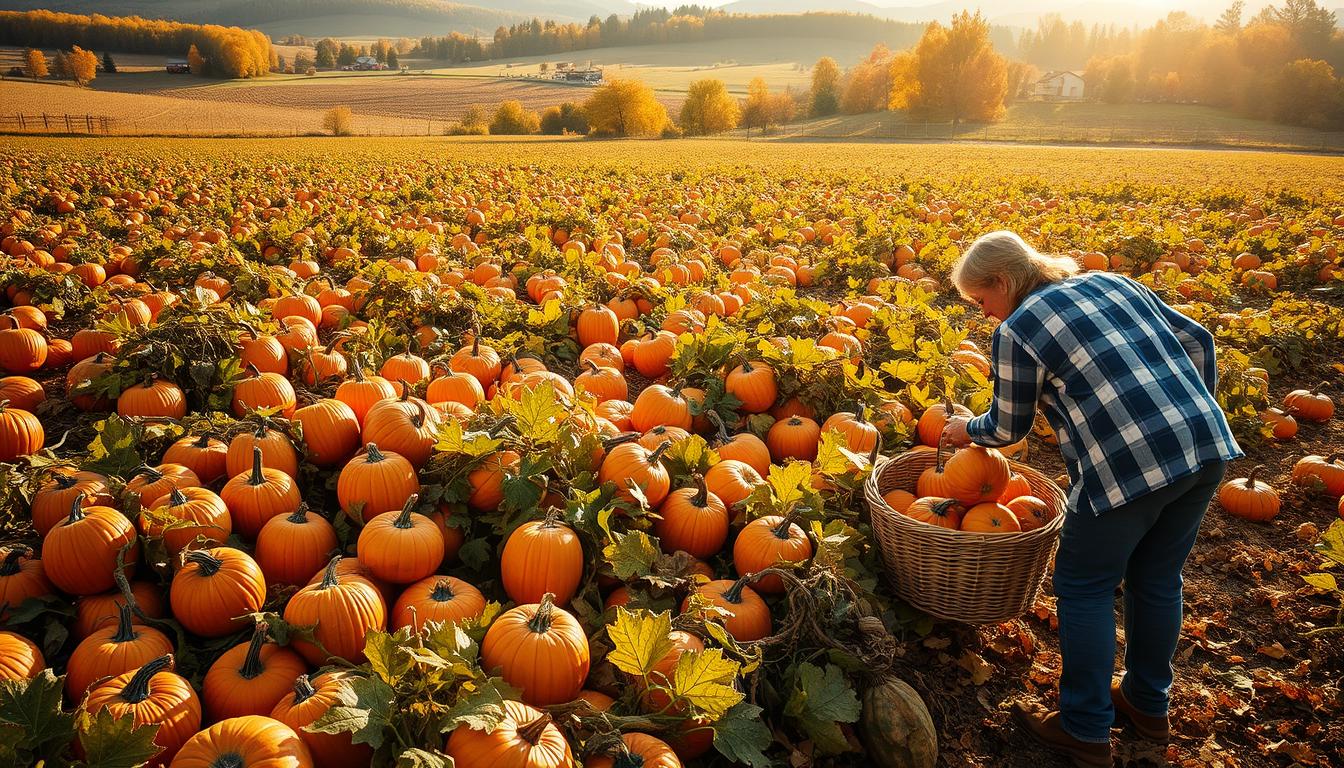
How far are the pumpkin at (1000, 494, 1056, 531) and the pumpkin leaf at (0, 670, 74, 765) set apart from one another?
162 inches

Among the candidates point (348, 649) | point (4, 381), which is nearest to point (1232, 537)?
point (348, 649)

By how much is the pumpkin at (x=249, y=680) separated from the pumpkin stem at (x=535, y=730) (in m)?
1.13

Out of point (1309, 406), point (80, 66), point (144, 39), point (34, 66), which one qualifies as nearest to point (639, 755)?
point (1309, 406)

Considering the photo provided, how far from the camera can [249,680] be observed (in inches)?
105

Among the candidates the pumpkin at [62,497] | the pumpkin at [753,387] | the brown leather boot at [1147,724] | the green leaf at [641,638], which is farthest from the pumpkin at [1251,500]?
the pumpkin at [62,497]

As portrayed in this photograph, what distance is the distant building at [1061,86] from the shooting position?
338 ft

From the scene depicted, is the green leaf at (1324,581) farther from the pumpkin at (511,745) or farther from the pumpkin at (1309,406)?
the pumpkin at (511,745)

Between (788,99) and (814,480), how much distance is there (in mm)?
88942

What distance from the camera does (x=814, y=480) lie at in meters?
4.07

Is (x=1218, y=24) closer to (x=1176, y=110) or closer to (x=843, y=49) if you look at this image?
(x=1176, y=110)

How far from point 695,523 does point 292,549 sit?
6.62 feet

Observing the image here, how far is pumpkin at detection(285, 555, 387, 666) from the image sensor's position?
9.32 ft

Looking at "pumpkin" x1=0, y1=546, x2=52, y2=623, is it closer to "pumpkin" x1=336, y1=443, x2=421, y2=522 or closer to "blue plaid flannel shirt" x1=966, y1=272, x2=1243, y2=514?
"pumpkin" x1=336, y1=443, x2=421, y2=522

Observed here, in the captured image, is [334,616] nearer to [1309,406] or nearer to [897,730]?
[897,730]
